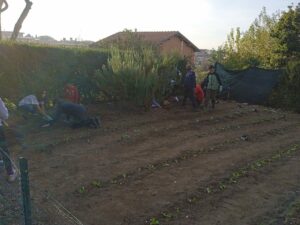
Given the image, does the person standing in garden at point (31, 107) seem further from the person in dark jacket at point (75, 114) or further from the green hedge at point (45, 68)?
the green hedge at point (45, 68)

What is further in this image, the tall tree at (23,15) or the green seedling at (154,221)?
the tall tree at (23,15)

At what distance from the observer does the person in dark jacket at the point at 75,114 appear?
35.6ft

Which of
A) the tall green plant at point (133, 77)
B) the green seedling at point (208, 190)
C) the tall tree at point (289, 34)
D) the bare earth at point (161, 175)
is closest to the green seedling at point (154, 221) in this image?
the bare earth at point (161, 175)

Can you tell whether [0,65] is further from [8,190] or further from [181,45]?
[181,45]

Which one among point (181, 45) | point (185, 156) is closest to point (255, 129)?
point (185, 156)

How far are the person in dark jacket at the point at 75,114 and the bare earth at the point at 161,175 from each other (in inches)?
11.6

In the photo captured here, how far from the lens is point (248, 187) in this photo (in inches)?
271

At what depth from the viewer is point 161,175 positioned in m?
7.31

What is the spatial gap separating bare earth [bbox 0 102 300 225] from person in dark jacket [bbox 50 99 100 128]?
294 mm

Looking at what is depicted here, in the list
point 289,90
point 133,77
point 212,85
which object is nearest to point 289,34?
point 289,90

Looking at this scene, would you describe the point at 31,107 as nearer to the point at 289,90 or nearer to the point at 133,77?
the point at 133,77

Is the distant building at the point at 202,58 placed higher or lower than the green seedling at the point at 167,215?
higher

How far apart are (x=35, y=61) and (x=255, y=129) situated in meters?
6.42

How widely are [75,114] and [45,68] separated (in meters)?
2.64
